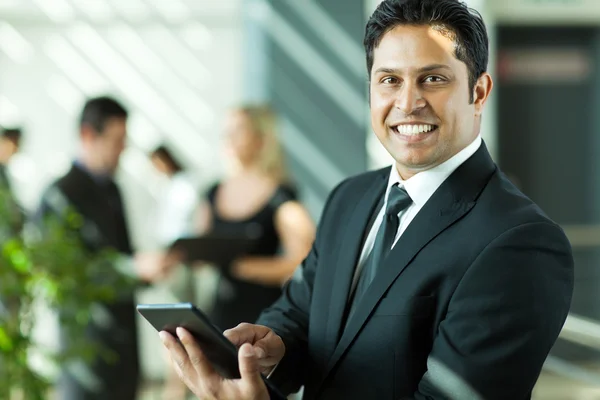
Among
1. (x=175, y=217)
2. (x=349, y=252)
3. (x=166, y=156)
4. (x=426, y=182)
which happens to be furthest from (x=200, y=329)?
(x=166, y=156)

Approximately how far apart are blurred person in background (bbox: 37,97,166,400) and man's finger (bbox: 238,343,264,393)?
207 cm

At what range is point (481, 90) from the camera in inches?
63.8

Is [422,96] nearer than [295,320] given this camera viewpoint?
Yes

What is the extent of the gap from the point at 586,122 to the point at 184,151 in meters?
3.00

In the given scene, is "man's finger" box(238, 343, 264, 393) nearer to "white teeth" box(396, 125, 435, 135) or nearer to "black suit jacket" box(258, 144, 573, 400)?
"black suit jacket" box(258, 144, 573, 400)

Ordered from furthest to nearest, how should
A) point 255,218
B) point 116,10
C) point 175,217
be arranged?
point 116,10, point 175,217, point 255,218

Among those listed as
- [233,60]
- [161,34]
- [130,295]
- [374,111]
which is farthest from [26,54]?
[374,111]

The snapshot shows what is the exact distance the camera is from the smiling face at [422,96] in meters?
1.53

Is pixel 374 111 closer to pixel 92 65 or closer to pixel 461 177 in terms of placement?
pixel 461 177

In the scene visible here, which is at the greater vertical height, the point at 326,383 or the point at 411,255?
the point at 411,255

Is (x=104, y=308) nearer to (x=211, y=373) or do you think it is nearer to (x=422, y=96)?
(x=211, y=373)

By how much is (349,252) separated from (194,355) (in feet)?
1.22

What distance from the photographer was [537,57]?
22.1 ft

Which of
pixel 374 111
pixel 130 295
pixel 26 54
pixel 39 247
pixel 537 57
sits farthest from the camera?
pixel 537 57
